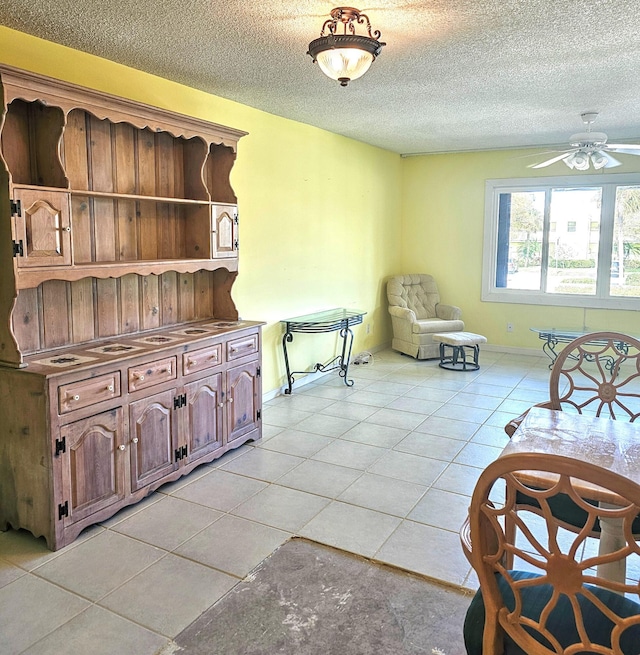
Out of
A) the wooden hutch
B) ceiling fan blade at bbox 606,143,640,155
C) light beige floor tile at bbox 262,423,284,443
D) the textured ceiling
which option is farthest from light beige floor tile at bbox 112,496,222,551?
ceiling fan blade at bbox 606,143,640,155

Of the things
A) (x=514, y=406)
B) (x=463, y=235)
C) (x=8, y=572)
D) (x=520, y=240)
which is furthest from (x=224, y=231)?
(x=520, y=240)

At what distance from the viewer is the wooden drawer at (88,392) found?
266 cm

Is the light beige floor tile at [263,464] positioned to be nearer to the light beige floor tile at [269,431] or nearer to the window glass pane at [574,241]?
the light beige floor tile at [269,431]

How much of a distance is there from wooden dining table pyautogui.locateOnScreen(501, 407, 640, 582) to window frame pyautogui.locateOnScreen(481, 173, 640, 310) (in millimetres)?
4924

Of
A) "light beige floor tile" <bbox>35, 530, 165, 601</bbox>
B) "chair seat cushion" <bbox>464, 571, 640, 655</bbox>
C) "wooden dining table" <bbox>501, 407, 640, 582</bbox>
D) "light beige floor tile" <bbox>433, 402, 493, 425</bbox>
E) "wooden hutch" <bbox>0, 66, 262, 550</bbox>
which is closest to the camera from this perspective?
"chair seat cushion" <bbox>464, 571, 640, 655</bbox>

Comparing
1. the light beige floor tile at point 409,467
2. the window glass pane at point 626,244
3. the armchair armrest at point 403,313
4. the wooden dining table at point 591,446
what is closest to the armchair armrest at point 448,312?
the armchair armrest at point 403,313

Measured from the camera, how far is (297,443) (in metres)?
4.07

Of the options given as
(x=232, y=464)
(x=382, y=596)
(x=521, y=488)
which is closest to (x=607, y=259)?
(x=232, y=464)

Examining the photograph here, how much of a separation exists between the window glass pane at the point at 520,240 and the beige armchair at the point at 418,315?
803 mm

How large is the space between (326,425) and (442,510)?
1526mm

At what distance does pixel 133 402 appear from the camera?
120 inches

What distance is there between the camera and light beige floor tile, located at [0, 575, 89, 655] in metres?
2.10

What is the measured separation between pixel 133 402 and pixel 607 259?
569 centimetres

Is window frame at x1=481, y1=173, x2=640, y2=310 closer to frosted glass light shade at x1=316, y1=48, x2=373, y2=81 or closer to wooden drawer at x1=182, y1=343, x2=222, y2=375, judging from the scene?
wooden drawer at x1=182, y1=343, x2=222, y2=375
